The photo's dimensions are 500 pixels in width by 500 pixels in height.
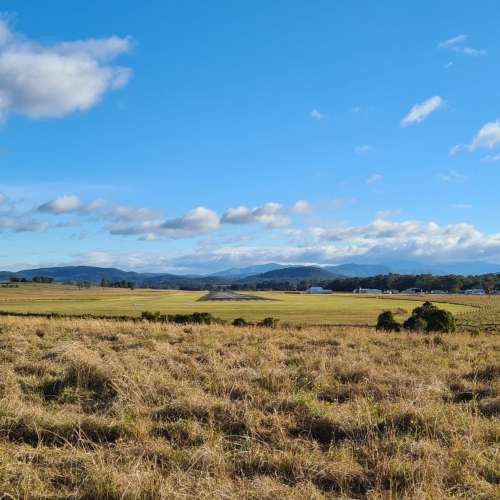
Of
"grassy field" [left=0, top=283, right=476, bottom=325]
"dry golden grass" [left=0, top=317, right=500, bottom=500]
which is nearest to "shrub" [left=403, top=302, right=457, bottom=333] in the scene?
"grassy field" [left=0, top=283, right=476, bottom=325]

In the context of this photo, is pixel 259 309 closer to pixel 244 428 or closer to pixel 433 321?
pixel 433 321

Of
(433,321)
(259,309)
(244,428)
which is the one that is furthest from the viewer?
(259,309)

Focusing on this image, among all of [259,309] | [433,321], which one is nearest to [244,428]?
[433,321]

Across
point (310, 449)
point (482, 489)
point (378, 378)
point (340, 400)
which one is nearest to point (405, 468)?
point (482, 489)

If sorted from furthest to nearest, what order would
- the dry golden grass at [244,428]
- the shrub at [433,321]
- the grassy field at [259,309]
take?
1. the grassy field at [259,309]
2. the shrub at [433,321]
3. the dry golden grass at [244,428]

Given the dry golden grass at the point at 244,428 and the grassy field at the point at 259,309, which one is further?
the grassy field at the point at 259,309

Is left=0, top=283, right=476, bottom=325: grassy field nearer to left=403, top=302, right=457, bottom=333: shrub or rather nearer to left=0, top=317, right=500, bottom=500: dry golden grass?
left=403, top=302, right=457, bottom=333: shrub

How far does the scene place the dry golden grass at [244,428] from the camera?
4887 millimetres

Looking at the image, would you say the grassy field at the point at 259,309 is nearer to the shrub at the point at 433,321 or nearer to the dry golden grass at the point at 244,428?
the shrub at the point at 433,321

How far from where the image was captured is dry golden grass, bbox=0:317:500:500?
4.89m

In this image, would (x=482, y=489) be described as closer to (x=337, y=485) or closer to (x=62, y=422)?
(x=337, y=485)

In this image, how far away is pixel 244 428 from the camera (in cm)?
661

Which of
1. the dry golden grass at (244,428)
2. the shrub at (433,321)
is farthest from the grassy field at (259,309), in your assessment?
the dry golden grass at (244,428)

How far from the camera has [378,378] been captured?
9352mm
